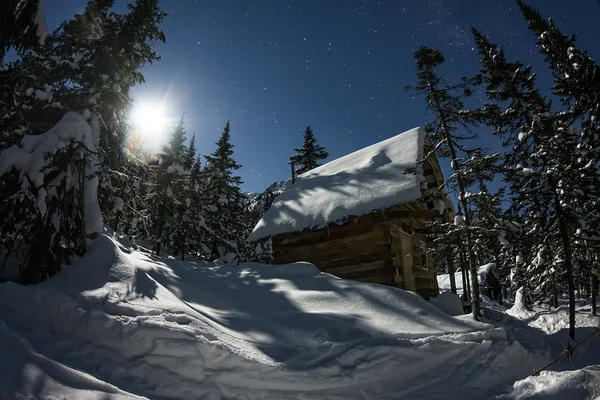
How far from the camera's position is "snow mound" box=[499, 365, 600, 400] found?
3863mm

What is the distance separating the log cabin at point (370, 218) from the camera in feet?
35.7

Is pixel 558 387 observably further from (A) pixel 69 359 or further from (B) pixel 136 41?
(B) pixel 136 41

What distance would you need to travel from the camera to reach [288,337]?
5.20 meters

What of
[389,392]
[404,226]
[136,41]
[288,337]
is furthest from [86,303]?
[404,226]

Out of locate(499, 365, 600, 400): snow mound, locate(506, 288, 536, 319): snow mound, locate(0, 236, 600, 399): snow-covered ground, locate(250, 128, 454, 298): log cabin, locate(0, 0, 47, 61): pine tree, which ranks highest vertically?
locate(0, 0, 47, 61): pine tree

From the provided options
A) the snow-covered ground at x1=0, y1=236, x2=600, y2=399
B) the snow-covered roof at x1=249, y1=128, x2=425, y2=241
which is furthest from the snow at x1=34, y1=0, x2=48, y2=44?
the snow-covered roof at x1=249, y1=128, x2=425, y2=241

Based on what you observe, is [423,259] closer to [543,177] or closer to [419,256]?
[419,256]

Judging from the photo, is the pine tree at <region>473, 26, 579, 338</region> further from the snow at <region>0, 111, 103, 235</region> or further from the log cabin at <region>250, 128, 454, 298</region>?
the snow at <region>0, 111, 103, 235</region>

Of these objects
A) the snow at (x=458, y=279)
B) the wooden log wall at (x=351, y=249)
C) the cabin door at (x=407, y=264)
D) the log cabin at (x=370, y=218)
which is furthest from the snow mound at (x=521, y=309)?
the wooden log wall at (x=351, y=249)

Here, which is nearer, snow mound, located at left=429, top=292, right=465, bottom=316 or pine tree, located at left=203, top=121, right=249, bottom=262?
snow mound, located at left=429, top=292, right=465, bottom=316

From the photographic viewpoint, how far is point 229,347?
4414 millimetres

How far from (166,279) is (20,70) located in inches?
291

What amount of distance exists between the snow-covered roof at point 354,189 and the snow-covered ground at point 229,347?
16.4 feet

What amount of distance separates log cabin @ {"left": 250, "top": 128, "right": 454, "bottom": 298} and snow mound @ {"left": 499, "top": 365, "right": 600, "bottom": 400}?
6.17 meters
